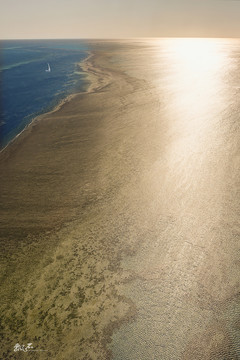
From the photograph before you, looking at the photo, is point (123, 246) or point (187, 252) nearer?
point (187, 252)

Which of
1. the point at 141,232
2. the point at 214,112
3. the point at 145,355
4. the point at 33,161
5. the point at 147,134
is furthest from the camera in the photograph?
the point at 214,112

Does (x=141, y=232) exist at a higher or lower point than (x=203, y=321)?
higher

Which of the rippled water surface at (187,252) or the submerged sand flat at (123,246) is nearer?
the rippled water surface at (187,252)

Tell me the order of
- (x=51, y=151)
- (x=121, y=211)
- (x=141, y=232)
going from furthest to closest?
(x=51, y=151) < (x=121, y=211) < (x=141, y=232)

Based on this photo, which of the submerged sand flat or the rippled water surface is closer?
the rippled water surface

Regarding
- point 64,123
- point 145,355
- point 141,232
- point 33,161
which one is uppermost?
point 64,123

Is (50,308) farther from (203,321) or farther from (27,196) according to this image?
(27,196)

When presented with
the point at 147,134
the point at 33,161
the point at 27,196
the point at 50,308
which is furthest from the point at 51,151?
the point at 50,308

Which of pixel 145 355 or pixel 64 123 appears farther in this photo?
pixel 64 123
